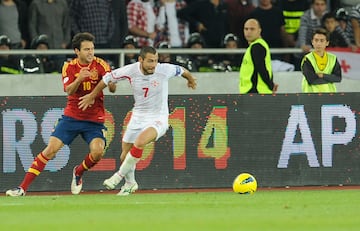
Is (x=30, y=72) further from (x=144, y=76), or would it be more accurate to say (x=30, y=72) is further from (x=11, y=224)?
(x=11, y=224)

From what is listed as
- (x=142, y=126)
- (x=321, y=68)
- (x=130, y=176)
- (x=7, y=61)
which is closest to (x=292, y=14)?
(x=321, y=68)

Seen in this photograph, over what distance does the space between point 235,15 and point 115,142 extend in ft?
17.7

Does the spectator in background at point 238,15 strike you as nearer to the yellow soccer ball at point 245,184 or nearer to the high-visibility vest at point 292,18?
the high-visibility vest at point 292,18

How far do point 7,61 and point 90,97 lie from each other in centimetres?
534

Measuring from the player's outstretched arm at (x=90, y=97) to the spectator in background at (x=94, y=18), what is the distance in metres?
5.44

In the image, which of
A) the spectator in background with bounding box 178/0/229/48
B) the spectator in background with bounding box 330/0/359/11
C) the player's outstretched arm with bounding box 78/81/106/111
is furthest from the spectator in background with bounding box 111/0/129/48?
the player's outstretched arm with bounding box 78/81/106/111

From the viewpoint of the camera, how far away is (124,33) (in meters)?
22.8

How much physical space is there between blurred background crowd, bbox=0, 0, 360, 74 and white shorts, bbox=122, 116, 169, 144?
4754mm

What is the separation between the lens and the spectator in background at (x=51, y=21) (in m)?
22.0

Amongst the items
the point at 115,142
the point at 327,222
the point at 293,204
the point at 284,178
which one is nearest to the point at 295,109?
the point at 284,178

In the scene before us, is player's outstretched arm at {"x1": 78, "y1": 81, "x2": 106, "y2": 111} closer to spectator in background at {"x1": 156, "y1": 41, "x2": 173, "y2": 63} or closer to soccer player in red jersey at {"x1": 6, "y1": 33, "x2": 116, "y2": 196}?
soccer player in red jersey at {"x1": 6, "y1": 33, "x2": 116, "y2": 196}

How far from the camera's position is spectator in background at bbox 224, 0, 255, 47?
2333 centimetres

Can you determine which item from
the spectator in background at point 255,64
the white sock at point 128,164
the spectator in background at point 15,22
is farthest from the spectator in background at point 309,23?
the white sock at point 128,164

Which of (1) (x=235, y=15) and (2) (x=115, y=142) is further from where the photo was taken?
(1) (x=235, y=15)
